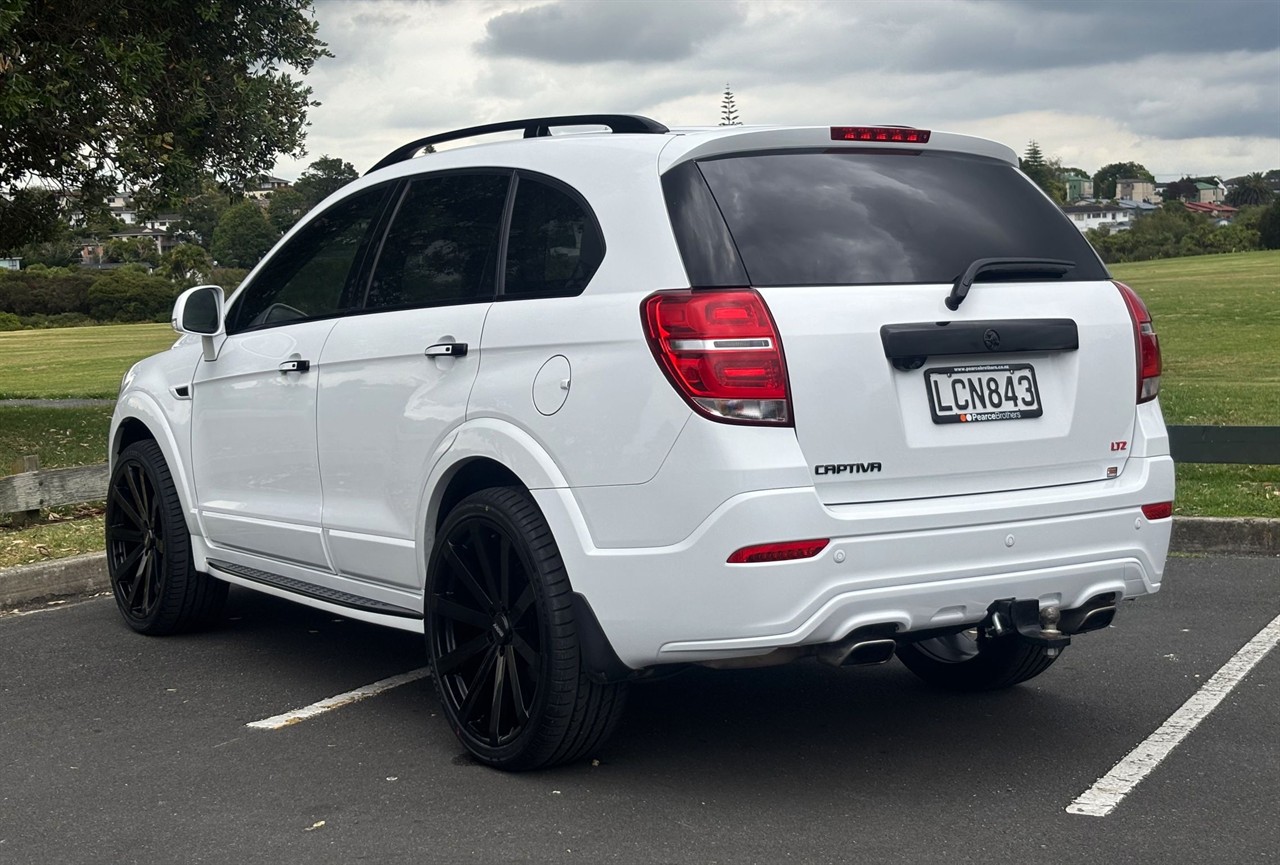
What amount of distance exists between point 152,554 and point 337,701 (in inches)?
62.7

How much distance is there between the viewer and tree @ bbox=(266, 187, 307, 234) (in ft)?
79.3

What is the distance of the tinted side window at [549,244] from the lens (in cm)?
438

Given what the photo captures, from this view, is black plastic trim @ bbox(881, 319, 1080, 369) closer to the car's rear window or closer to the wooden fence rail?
the car's rear window

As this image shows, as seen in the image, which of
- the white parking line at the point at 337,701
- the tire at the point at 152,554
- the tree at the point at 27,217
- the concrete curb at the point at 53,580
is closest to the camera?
the white parking line at the point at 337,701

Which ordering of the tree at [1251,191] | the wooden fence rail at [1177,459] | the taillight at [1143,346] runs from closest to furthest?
the taillight at [1143,346] < the wooden fence rail at [1177,459] < the tree at [1251,191]

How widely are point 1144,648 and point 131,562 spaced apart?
14.3ft

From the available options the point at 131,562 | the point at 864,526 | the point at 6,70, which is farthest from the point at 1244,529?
the point at 6,70

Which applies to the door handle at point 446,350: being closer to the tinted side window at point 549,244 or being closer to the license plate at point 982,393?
the tinted side window at point 549,244

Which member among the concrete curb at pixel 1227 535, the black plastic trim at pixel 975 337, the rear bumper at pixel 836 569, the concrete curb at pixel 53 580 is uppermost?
the black plastic trim at pixel 975 337

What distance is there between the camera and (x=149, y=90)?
1430cm

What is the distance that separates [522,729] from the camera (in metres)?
4.43

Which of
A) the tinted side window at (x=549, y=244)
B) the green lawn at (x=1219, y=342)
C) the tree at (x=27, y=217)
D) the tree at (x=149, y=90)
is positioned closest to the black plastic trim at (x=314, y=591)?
the tinted side window at (x=549, y=244)

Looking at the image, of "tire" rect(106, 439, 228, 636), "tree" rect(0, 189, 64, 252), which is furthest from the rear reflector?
"tree" rect(0, 189, 64, 252)

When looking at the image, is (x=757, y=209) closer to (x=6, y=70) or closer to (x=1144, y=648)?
(x=1144, y=648)
